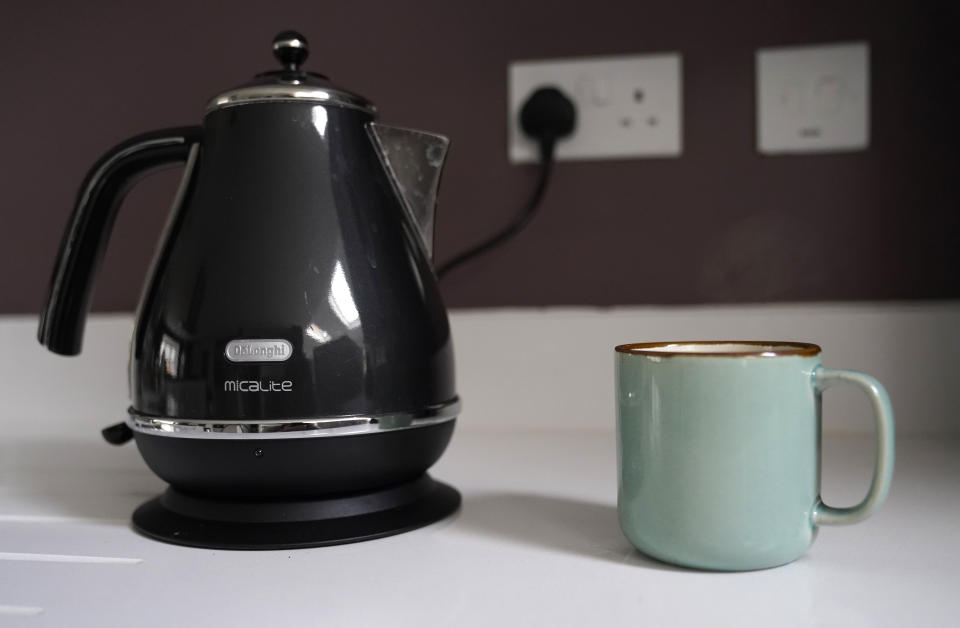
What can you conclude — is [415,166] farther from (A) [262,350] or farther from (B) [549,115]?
(B) [549,115]

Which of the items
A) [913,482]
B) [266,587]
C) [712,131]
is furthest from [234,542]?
[712,131]

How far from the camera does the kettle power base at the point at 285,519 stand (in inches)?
18.4

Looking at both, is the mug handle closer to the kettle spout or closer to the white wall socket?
the kettle spout

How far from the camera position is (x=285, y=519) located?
48cm

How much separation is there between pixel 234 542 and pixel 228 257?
6.4 inches

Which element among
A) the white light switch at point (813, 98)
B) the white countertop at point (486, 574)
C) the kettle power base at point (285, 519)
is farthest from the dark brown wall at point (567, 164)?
the kettle power base at point (285, 519)

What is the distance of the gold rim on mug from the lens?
0.40 meters

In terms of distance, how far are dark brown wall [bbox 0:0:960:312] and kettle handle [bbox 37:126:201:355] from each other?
380 millimetres

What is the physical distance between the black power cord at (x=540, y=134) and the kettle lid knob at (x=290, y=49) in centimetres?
36

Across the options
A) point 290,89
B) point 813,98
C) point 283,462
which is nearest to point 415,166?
point 290,89

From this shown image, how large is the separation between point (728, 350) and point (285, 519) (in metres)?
0.28

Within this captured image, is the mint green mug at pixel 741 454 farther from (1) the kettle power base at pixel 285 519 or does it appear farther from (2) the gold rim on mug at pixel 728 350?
(1) the kettle power base at pixel 285 519

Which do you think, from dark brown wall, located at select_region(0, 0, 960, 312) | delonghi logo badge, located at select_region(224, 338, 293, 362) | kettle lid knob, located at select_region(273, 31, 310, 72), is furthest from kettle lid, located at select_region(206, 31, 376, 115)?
dark brown wall, located at select_region(0, 0, 960, 312)

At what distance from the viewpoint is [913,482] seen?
610 mm
